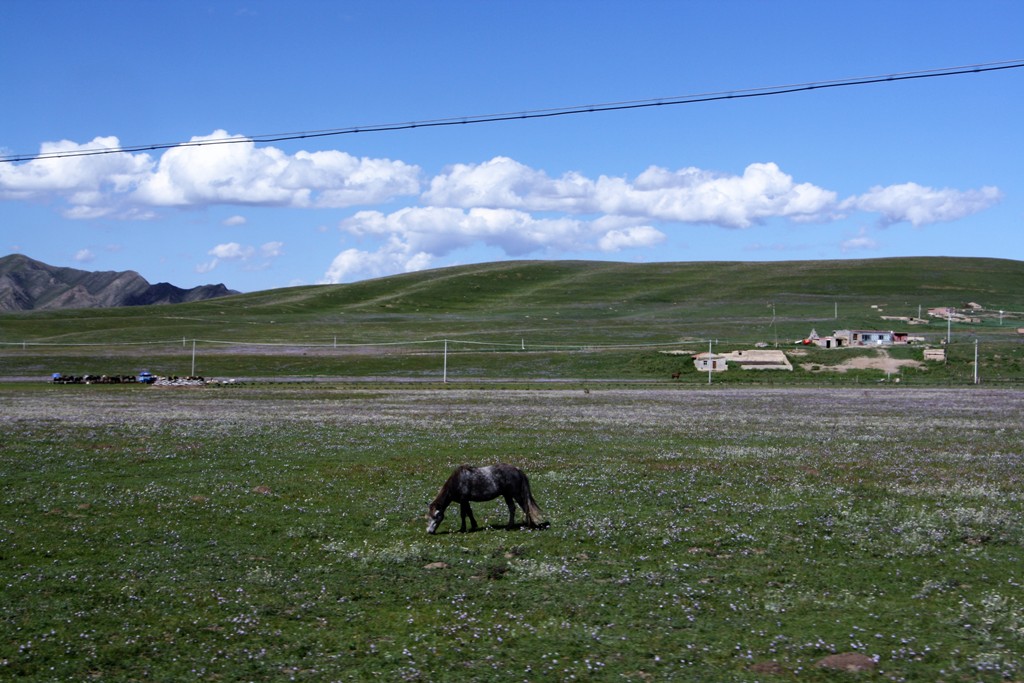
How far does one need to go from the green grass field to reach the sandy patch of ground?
6284 cm

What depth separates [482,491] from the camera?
67.2 ft

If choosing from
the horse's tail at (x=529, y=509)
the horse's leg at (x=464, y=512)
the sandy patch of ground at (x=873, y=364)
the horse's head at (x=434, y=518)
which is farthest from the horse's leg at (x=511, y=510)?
the sandy patch of ground at (x=873, y=364)

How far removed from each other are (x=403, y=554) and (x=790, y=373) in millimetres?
86244

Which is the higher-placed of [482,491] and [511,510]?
[482,491]

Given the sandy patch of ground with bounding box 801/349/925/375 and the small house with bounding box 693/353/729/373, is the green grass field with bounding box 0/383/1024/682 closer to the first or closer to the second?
the small house with bounding box 693/353/729/373

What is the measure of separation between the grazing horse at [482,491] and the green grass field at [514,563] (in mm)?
607

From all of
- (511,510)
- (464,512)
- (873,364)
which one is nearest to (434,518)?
(464,512)

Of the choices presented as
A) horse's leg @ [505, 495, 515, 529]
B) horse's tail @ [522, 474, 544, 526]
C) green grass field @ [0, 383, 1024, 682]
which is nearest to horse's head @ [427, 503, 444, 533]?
green grass field @ [0, 383, 1024, 682]

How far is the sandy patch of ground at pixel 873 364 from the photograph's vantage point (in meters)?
98.6

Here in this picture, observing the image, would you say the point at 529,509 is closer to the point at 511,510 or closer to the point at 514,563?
the point at 511,510

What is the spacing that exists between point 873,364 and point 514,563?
9112 cm

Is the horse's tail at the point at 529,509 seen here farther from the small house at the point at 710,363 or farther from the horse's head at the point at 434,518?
the small house at the point at 710,363

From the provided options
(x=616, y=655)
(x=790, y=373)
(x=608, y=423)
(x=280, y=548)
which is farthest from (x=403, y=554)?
(x=790, y=373)

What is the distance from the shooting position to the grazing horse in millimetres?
20406
